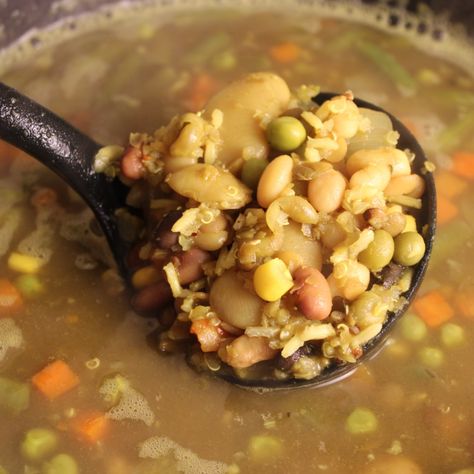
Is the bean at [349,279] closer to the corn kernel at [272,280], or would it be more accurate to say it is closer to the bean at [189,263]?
the corn kernel at [272,280]

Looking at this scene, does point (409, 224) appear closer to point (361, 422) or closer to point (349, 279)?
point (349, 279)

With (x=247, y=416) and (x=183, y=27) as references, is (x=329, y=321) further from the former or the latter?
(x=183, y=27)

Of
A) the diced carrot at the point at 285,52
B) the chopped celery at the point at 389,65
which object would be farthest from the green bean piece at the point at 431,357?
the diced carrot at the point at 285,52

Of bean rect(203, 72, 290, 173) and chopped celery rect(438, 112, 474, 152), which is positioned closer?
bean rect(203, 72, 290, 173)

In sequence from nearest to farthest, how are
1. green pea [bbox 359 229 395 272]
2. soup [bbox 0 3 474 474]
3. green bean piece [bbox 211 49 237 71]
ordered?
1. green pea [bbox 359 229 395 272]
2. soup [bbox 0 3 474 474]
3. green bean piece [bbox 211 49 237 71]

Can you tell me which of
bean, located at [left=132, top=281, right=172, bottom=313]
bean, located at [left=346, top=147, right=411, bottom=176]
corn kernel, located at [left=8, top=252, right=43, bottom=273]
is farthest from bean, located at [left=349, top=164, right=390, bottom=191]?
corn kernel, located at [left=8, top=252, right=43, bottom=273]

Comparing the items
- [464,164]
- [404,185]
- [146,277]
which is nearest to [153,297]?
[146,277]

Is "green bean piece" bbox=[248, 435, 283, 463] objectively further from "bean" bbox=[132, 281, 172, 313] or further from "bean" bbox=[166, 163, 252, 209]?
"bean" bbox=[166, 163, 252, 209]
